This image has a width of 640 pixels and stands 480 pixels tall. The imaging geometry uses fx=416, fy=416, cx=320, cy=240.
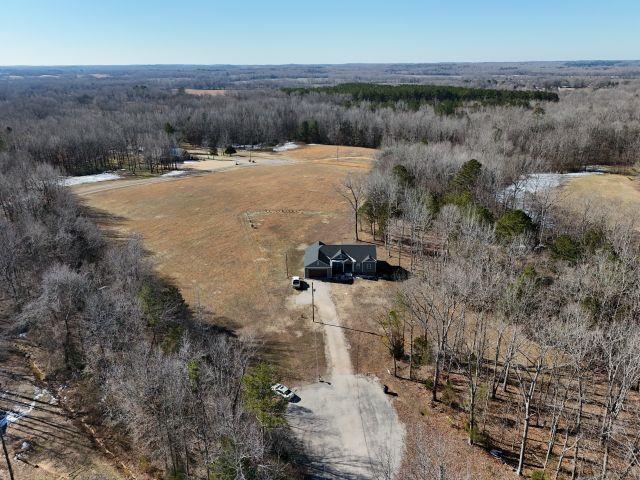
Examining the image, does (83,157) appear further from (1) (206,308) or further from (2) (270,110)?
(1) (206,308)

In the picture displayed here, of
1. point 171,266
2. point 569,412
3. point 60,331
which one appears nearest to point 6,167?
point 171,266

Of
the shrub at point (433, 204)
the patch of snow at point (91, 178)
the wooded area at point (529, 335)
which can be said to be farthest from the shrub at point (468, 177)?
the patch of snow at point (91, 178)

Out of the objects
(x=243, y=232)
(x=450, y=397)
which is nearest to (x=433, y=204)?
(x=243, y=232)

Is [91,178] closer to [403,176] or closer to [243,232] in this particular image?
[243,232]

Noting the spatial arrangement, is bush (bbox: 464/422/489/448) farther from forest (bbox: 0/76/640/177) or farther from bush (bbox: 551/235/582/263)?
forest (bbox: 0/76/640/177)

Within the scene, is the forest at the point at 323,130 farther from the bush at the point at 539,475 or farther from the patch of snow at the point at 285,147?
the bush at the point at 539,475

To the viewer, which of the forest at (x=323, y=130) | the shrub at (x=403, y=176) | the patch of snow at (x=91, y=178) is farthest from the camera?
the patch of snow at (x=91, y=178)
